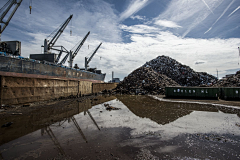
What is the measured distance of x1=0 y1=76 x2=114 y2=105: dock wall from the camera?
901cm

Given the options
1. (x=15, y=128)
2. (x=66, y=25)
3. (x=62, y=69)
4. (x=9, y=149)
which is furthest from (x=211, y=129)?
(x=66, y=25)

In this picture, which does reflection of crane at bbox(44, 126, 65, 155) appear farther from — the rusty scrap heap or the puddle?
the rusty scrap heap

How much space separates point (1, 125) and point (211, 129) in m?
8.89

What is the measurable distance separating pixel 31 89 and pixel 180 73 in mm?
36351

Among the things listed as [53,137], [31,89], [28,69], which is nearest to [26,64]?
[28,69]

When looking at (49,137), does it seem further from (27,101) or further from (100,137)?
(27,101)

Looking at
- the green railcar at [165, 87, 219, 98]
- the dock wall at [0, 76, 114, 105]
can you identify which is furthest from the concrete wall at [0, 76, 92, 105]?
the green railcar at [165, 87, 219, 98]

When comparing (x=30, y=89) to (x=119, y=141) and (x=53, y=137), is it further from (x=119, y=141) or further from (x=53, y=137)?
(x=119, y=141)

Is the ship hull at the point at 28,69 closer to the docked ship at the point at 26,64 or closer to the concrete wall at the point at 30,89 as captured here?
the docked ship at the point at 26,64

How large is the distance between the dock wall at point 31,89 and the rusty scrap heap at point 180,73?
95.5ft

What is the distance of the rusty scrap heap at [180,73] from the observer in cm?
3447

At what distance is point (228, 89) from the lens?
13.8 meters

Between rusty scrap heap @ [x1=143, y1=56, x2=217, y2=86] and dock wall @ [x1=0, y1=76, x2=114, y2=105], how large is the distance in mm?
29109

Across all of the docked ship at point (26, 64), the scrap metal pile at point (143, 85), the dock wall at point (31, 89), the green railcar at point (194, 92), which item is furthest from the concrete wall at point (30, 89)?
the green railcar at point (194, 92)
